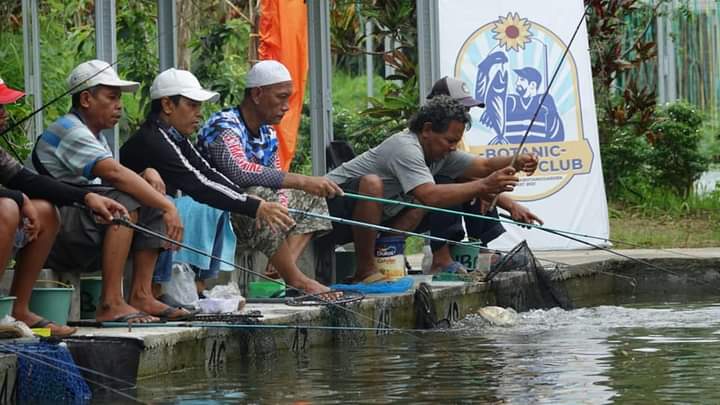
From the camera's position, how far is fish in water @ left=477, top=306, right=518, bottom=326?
29.5ft

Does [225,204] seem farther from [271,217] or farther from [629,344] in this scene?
[629,344]

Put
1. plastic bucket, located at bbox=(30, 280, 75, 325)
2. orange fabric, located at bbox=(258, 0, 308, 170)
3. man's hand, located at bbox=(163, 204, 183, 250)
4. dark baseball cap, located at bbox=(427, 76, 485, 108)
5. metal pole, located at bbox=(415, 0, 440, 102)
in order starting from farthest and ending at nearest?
metal pole, located at bbox=(415, 0, 440, 102), orange fabric, located at bbox=(258, 0, 308, 170), dark baseball cap, located at bbox=(427, 76, 485, 108), man's hand, located at bbox=(163, 204, 183, 250), plastic bucket, located at bbox=(30, 280, 75, 325)

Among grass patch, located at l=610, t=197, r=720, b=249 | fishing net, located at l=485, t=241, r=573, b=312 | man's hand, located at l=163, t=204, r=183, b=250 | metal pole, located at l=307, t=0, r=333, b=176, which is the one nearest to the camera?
man's hand, located at l=163, t=204, r=183, b=250

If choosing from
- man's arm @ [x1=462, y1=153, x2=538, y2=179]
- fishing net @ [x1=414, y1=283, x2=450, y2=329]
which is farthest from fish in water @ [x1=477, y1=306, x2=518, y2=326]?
man's arm @ [x1=462, y1=153, x2=538, y2=179]

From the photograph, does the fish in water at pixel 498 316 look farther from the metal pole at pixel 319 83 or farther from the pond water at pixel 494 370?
the metal pole at pixel 319 83

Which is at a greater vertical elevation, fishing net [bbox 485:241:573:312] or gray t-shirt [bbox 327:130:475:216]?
gray t-shirt [bbox 327:130:475:216]

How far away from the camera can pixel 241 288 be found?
8727 millimetres

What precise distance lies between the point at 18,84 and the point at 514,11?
3659 millimetres

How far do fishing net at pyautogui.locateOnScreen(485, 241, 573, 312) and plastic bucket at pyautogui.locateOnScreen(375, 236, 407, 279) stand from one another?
2.22ft

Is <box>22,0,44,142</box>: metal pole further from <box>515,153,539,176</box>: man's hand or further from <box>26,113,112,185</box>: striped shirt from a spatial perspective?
<box>515,153,539,176</box>: man's hand

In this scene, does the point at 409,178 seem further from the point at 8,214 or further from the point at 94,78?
the point at 8,214

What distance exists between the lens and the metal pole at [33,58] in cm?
925

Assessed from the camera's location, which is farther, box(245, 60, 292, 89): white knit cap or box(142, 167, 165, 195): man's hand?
box(245, 60, 292, 89): white knit cap

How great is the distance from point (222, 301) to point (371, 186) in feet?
5.81
